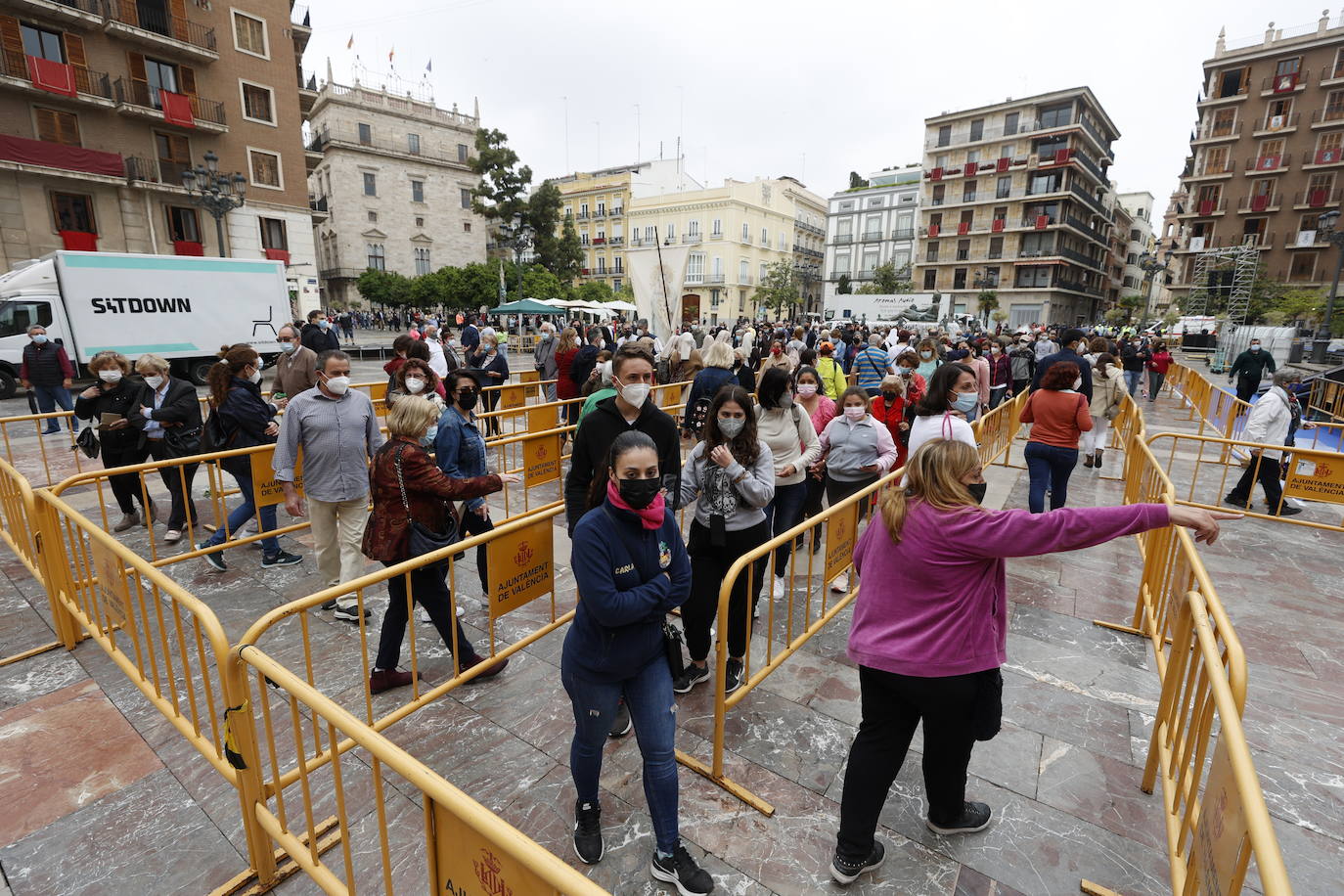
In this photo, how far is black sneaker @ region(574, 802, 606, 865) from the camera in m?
2.58

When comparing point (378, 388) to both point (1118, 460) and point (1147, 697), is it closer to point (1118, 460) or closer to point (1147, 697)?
point (1147, 697)

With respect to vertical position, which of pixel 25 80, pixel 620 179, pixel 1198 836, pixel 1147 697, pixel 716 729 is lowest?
pixel 1147 697

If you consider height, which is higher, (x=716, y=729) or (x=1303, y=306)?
(x=1303, y=306)

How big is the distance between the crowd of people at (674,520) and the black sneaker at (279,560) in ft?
0.05

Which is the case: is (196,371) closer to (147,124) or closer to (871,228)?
(147,124)

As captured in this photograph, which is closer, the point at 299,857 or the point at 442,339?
the point at 299,857

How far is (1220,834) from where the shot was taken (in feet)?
5.43

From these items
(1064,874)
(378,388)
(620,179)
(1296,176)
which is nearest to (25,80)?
(378,388)

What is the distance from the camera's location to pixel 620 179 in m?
63.6

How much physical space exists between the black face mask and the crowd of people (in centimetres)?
1

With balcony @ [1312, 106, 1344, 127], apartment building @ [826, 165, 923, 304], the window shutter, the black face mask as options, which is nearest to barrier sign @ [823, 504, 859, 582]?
the black face mask

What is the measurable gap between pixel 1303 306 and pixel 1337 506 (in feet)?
114

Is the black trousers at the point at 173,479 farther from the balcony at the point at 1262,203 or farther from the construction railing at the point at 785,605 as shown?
the balcony at the point at 1262,203

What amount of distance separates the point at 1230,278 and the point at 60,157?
208ft
